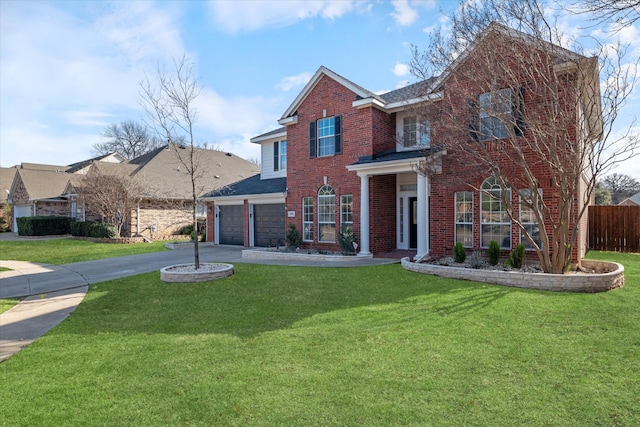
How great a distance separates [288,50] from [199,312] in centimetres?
1014

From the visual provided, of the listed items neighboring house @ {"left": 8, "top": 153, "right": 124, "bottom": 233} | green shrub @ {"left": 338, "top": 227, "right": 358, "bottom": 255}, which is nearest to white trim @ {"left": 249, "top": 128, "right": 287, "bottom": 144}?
green shrub @ {"left": 338, "top": 227, "right": 358, "bottom": 255}

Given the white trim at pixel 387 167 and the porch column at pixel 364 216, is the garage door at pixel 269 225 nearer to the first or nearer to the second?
the porch column at pixel 364 216

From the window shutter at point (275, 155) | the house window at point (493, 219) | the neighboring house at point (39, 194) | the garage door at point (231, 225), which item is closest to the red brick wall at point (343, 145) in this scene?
the window shutter at point (275, 155)

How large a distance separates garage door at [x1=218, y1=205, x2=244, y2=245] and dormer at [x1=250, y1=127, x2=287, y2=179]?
244 cm

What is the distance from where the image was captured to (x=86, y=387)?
4109mm

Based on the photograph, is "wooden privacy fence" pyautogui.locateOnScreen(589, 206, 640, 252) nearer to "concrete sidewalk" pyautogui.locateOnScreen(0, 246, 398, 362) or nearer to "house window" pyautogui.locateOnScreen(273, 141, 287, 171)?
"concrete sidewalk" pyautogui.locateOnScreen(0, 246, 398, 362)

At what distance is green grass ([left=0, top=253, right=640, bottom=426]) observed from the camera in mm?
3488

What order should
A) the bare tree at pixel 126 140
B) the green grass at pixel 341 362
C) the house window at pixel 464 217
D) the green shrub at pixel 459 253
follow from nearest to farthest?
the green grass at pixel 341 362, the green shrub at pixel 459 253, the house window at pixel 464 217, the bare tree at pixel 126 140

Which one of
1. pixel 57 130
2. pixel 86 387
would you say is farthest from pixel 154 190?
pixel 86 387

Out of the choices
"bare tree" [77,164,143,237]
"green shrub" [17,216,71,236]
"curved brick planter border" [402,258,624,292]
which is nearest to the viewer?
"curved brick planter border" [402,258,624,292]

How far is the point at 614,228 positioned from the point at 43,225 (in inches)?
1389

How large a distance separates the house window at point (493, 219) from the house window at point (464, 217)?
1.14 feet

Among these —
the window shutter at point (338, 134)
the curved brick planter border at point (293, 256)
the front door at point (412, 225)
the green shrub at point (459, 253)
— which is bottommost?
the curved brick planter border at point (293, 256)

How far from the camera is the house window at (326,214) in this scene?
583 inches
